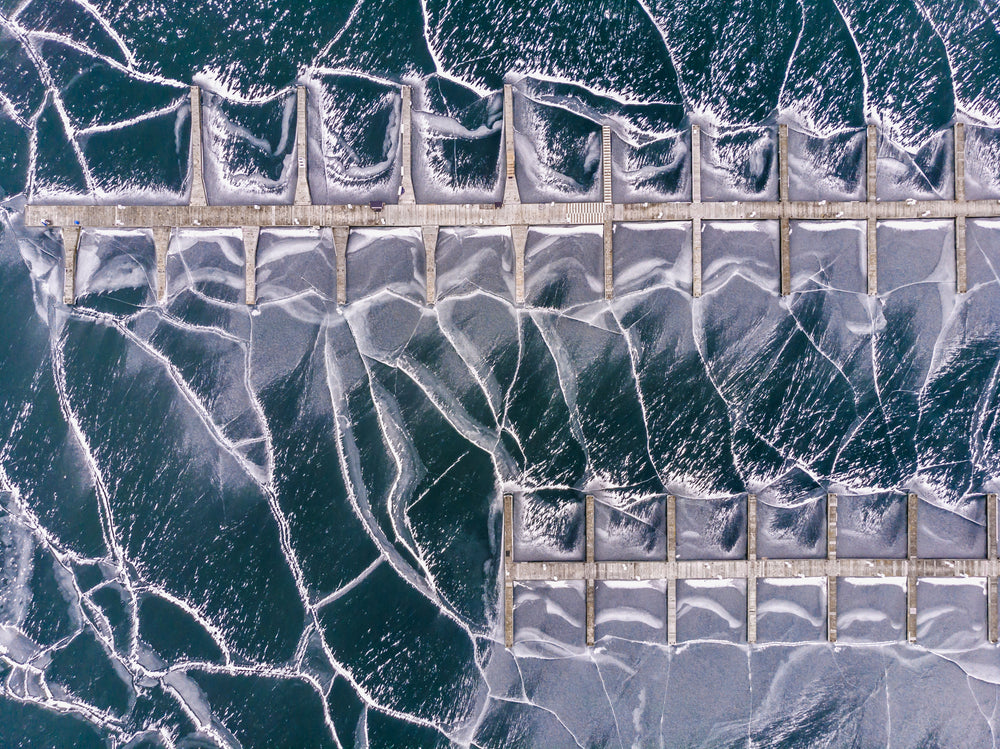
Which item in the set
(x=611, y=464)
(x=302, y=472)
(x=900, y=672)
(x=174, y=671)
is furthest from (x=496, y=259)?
(x=900, y=672)

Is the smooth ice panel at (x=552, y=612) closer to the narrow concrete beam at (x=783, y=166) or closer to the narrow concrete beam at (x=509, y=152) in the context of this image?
the narrow concrete beam at (x=509, y=152)

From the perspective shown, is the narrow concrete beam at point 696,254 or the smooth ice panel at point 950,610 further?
the smooth ice panel at point 950,610

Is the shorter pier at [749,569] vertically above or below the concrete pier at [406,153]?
below

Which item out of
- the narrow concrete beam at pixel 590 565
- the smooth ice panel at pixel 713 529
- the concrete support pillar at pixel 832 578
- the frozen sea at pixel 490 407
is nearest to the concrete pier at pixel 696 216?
the frozen sea at pixel 490 407

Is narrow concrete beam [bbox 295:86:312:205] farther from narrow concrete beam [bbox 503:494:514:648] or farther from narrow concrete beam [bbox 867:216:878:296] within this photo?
narrow concrete beam [bbox 867:216:878:296]

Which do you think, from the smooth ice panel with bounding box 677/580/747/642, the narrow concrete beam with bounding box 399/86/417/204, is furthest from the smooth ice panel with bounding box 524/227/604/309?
the smooth ice panel with bounding box 677/580/747/642

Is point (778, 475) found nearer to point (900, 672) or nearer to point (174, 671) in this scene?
point (900, 672)

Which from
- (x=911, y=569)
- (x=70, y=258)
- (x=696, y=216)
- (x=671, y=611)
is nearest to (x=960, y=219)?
(x=696, y=216)

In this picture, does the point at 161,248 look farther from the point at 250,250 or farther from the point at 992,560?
the point at 992,560
